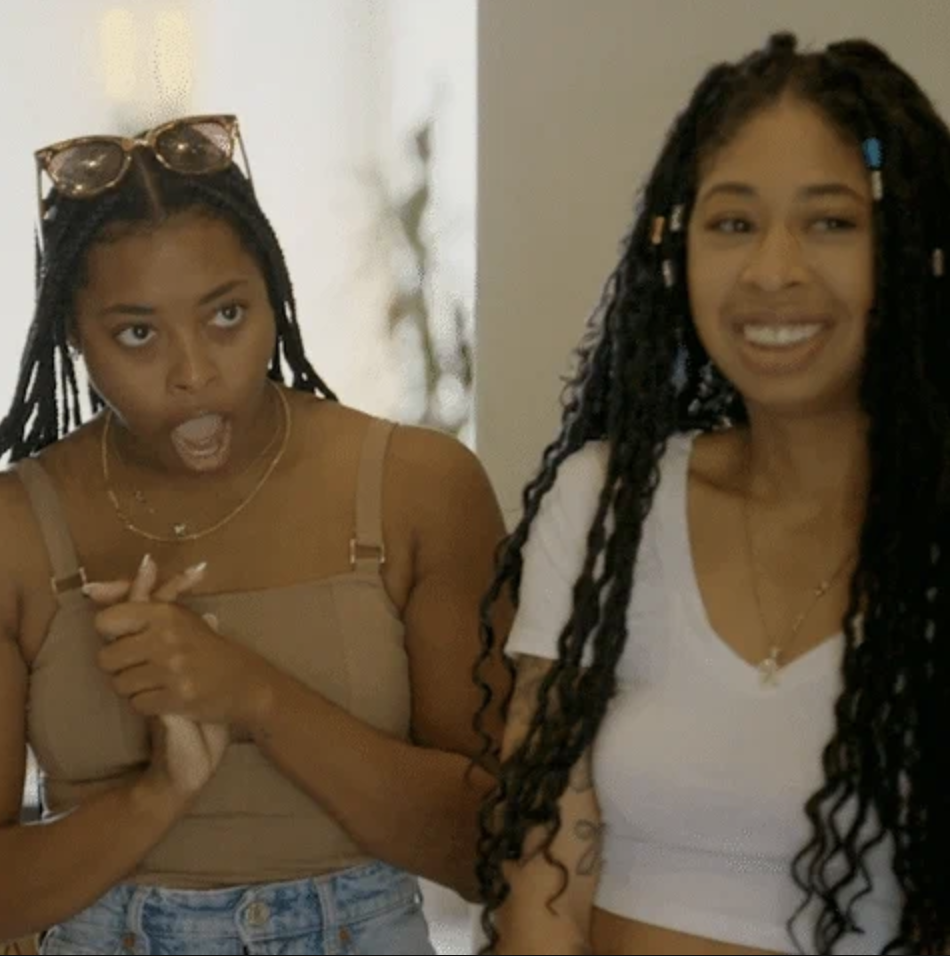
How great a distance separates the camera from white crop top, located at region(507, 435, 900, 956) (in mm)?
1103

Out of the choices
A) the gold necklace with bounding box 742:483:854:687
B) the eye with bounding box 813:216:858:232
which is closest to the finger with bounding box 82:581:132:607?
the gold necklace with bounding box 742:483:854:687

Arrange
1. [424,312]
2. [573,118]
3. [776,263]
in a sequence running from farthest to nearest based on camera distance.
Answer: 1. [424,312]
2. [573,118]
3. [776,263]

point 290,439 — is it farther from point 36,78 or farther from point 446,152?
point 36,78

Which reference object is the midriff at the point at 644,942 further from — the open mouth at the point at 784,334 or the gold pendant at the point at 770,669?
the open mouth at the point at 784,334

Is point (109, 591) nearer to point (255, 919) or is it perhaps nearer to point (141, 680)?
point (141, 680)

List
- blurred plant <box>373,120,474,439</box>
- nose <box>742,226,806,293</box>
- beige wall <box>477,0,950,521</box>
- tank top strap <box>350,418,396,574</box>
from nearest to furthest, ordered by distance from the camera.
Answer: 1. nose <box>742,226,806,293</box>
2. tank top strap <box>350,418,396,574</box>
3. beige wall <box>477,0,950,521</box>
4. blurred plant <box>373,120,474,439</box>

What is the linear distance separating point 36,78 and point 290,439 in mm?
1009

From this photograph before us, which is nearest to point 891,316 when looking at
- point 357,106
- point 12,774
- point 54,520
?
point 54,520

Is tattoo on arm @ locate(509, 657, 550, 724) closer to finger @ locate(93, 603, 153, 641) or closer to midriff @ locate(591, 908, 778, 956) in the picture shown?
midriff @ locate(591, 908, 778, 956)

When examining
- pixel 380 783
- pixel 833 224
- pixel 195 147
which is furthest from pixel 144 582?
pixel 833 224

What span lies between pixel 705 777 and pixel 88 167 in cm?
65

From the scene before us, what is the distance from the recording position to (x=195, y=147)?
1259mm

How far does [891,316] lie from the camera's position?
111 cm

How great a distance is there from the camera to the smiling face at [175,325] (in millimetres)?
1209
